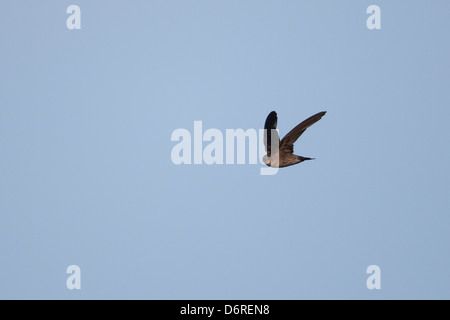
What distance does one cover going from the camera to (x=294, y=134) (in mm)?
16750

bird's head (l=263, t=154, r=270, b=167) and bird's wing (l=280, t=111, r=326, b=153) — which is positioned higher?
bird's wing (l=280, t=111, r=326, b=153)

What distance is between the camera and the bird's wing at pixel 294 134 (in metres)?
16.3

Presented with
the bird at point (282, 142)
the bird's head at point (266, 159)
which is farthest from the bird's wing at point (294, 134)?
the bird's head at point (266, 159)

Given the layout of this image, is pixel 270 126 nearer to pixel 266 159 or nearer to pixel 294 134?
pixel 294 134

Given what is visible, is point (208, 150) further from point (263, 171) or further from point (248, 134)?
point (263, 171)

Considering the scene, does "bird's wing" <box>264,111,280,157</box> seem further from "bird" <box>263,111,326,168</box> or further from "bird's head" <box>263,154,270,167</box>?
"bird's head" <box>263,154,270,167</box>

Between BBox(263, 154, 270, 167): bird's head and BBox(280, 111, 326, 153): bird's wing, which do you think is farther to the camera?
BBox(263, 154, 270, 167): bird's head

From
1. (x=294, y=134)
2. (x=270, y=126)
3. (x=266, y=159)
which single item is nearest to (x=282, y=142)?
(x=294, y=134)

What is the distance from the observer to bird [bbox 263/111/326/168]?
16.3m

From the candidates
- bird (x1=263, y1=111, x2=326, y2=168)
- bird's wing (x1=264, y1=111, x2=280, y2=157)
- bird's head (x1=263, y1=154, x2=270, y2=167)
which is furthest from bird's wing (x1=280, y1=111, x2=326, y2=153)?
bird's head (x1=263, y1=154, x2=270, y2=167)

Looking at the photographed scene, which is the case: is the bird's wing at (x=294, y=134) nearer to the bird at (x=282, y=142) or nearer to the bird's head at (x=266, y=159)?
the bird at (x=282, y=142)

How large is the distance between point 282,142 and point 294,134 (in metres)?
0.34
